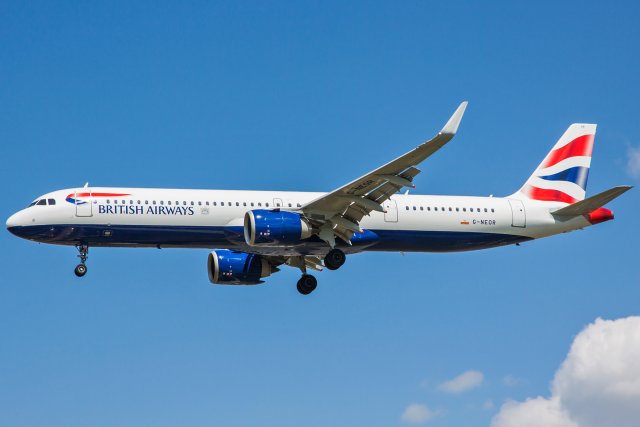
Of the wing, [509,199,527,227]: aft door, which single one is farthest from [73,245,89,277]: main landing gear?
[509,199,527,227]: aft door

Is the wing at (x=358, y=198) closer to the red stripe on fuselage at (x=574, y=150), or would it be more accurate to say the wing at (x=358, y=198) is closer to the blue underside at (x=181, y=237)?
the blue underside at (x=181, y=237)

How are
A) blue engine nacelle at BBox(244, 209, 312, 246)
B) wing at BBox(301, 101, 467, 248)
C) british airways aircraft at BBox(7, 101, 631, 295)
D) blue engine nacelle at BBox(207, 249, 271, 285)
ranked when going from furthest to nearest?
blue engine nacelle at BBox(207, 249, 271, 285), british airways aircraft at BBox(7, 101, 631, 295), blue engine nacelle at BBox(244, 209, 312, 246), wing at BBox(301, 101, 467, 248)

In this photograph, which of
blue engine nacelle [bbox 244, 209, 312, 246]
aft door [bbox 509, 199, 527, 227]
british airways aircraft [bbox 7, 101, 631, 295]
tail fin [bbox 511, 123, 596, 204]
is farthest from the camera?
tail fin [bbox 511, 123, 596, 204]

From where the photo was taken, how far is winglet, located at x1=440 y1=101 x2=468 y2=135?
1622 inches

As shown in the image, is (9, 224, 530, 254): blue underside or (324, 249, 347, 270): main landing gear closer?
(9, 224, 530, 254): blue underside

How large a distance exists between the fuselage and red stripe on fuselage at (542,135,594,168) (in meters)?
5.80

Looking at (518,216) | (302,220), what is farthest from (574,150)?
(302,220)

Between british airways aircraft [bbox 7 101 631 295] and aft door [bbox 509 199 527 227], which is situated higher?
aft door [bbox 509 199 527 227]

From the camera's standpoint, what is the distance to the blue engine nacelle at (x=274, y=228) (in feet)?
155

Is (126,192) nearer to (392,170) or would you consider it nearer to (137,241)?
(137,241)

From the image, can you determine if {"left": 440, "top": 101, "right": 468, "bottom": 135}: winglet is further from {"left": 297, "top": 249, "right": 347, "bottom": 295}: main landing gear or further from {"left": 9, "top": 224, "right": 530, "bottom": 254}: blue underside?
{"left": 297, "top": 249, "right": 347, "bottom": 295}: main landing gear

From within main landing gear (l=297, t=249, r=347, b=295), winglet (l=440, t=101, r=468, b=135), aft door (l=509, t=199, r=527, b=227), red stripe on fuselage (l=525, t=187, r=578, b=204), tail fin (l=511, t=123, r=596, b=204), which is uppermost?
tail fin (l=511, t=123, r=596, b=204)

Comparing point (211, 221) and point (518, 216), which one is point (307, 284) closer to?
point (211, 221)

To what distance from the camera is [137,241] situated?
48.2 metres
